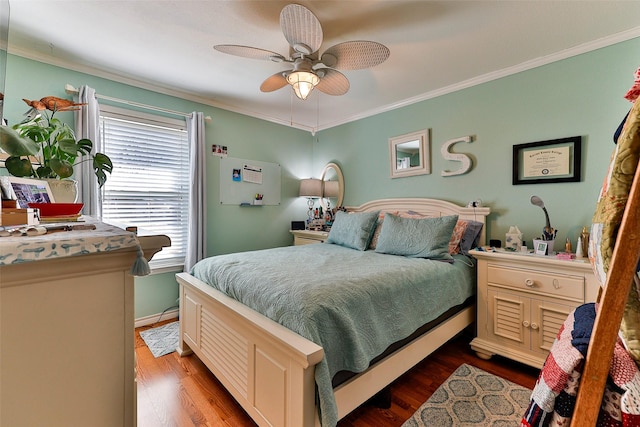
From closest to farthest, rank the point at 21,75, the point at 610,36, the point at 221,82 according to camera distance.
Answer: the point at 610,36
the point at 21,75
the point at 221,82

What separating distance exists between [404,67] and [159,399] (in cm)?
309

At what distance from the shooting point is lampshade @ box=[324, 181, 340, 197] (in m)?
3.93

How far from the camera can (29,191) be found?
1.02 metres

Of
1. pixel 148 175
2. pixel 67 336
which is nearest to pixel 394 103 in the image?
pixel 148 175

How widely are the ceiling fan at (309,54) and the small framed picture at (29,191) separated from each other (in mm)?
1134

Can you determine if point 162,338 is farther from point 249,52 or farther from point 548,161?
point 548,161

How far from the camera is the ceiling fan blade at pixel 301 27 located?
1.44 meters

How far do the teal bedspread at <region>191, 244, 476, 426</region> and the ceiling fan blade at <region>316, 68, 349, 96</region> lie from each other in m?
1.36

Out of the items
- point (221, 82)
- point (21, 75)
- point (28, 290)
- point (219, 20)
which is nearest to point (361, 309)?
point (28, 290)

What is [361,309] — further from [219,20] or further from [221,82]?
[221,82]

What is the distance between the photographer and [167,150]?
294 centimetres

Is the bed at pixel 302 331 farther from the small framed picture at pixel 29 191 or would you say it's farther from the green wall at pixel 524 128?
the small framed picture at pixel 29 191

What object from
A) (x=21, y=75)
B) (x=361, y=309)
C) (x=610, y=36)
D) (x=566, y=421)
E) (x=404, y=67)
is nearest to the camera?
(x=566, y=421)

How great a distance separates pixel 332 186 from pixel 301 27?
8.23 feet
